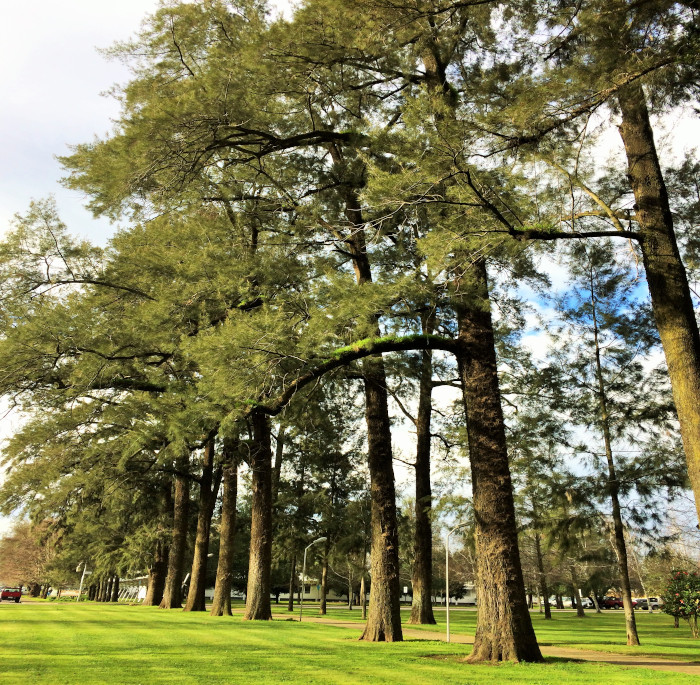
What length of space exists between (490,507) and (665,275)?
4.28 meters

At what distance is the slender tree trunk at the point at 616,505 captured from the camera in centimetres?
1439

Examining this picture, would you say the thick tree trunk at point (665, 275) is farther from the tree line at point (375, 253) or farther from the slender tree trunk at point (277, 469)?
the slender tree trunk at point (277, 469)

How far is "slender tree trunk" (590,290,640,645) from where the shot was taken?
1439 centimetres

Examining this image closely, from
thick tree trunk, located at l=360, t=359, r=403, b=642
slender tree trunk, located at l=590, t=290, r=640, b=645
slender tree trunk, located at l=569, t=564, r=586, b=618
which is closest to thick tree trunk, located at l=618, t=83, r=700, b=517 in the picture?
thick tree trunk, located at l=360, t=359, r=403, b=642

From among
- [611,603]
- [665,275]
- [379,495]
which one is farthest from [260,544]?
[611,603]

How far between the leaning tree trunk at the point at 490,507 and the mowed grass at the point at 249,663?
0.50m

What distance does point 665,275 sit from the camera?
25.0 ft

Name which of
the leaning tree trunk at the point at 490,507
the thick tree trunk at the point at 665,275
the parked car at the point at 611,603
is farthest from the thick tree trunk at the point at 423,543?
the parked car at the point at 611,603

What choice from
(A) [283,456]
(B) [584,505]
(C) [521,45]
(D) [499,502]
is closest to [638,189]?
(C) [521,45]

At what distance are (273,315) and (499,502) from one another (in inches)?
190

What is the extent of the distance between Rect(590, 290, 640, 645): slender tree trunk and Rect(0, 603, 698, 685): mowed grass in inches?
215

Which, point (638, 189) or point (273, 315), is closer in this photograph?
point (638, 189)

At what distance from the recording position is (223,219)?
15.5 metres

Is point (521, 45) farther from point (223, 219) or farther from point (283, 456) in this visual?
point (283, 456)
